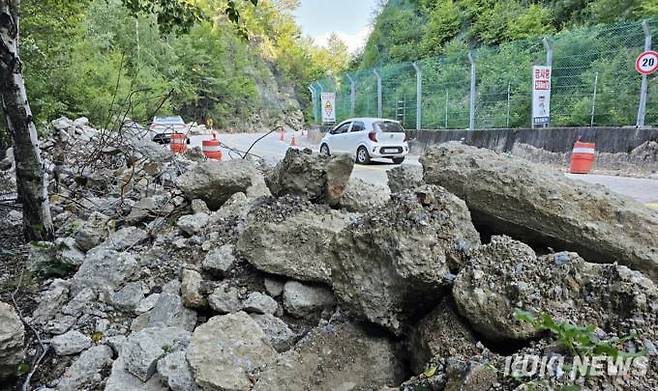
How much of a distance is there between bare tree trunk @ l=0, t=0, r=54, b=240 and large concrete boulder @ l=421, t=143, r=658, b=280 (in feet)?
13.0

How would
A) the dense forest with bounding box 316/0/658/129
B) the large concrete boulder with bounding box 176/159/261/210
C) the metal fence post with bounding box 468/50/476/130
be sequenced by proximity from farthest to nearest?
the metal fence post with bounding box 468/50/476/130, the dense forest with bounding box 316/0/658/129, the large concrete boulder with bounding box 176/159/261/210

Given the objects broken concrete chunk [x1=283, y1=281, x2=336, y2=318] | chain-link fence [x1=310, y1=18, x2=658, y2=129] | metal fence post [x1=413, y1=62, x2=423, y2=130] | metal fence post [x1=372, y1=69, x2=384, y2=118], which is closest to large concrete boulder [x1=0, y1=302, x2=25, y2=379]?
broken concrete chunk [x1=283, y1=281, x2=336, y2=318]

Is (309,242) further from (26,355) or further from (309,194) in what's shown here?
(26,355)

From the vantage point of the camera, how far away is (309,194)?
10.5 feet

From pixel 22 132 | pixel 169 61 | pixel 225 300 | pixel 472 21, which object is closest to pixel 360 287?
pixel 225 300

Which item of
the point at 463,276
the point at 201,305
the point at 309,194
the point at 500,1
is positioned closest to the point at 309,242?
the point at 309,194

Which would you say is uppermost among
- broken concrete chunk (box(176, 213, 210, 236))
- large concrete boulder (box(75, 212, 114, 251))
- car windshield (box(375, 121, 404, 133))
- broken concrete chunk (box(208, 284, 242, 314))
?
car windshield (box(375, 121, 404, 133))

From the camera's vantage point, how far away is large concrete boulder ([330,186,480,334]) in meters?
1.91

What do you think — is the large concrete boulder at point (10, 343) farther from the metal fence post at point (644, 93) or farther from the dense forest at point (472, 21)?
the dense forest at point (472, 21)

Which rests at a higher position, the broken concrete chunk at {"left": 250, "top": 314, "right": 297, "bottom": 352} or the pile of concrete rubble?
the pile of concrete rubble

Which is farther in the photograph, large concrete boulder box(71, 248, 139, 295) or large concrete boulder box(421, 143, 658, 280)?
large concrete boulder box(71, 248, 139, 295)

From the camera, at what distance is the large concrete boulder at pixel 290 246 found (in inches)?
110

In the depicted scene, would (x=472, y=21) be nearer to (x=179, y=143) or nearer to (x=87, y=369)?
(x=179, y=143)

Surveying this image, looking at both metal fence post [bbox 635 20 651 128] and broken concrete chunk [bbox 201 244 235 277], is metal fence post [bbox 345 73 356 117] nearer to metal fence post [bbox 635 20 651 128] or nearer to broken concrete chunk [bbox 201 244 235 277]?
metal fence post [bbox 635 20 651 128]
